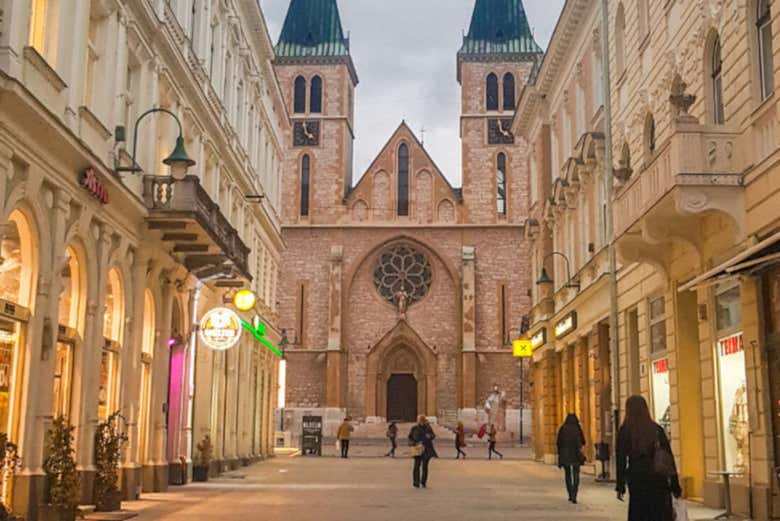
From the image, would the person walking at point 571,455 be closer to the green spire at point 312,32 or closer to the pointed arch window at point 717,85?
the pointed arch window at point 717,85

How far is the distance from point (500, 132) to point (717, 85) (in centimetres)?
4898

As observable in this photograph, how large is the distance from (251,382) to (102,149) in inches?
775

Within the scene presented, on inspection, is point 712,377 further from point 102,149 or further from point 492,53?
point 492,53

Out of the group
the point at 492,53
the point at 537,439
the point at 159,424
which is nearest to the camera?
the point at 159,424

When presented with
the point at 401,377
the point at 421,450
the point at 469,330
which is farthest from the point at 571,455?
the point at 401,377

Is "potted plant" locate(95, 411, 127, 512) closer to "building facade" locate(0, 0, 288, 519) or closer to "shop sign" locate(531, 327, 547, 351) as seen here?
"building facade" locate(0, 0, 288, 519)

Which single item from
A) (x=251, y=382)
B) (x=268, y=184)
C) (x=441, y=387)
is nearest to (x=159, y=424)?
(x=251, y=382)

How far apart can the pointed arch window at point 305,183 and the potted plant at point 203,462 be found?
131ft

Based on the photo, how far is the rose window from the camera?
6438cm

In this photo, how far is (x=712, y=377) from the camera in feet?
59.4

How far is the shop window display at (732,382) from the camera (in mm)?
16547

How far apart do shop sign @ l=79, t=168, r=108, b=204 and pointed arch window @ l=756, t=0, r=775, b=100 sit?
1034 cm

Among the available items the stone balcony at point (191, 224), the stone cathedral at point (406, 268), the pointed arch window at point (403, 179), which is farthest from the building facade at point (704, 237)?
the pointed arch window at point (403, 179)

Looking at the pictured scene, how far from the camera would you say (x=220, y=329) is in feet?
83.1
